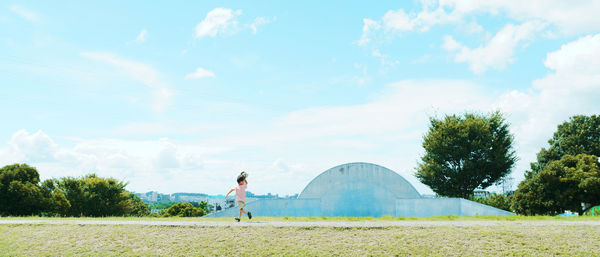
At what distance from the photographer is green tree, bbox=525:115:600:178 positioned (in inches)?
1415

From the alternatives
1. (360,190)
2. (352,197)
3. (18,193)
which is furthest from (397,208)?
(18,193)

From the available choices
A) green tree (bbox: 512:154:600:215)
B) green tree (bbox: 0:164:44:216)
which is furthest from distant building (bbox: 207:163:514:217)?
green tree (bbox: 0:164:44:216)

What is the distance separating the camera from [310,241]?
10.4m

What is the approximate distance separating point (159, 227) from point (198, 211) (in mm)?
37002

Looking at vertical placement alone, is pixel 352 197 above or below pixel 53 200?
above

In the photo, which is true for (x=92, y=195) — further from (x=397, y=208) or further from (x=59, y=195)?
(x=397, y=208)

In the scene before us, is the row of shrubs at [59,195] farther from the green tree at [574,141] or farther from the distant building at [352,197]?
the green tree at [574,141]

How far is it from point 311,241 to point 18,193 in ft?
70.3

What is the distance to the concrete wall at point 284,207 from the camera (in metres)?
23.1

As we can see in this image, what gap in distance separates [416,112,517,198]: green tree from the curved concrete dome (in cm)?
837

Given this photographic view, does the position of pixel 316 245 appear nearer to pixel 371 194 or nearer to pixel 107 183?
pixel 371 194

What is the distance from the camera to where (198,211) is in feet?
156

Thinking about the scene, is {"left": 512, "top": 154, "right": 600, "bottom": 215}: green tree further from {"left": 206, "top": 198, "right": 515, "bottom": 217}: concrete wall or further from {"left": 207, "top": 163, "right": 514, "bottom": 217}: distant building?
{"left": 207, "top": 163, "right": 514, "bottom": 217}: distant building

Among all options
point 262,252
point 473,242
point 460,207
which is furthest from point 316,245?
point 460,207
